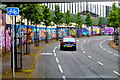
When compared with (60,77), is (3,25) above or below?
above

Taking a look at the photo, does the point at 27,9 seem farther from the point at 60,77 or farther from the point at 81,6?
the point at 81,6

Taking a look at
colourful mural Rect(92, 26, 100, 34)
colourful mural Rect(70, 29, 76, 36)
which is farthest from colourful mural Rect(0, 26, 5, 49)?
colourful mural Rect(92, 26, 100, 34)

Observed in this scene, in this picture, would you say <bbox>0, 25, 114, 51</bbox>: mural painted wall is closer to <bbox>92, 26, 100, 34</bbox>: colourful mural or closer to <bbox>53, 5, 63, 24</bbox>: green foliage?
<bbox>92, 26, 100, 34</bbox>: colourful mural

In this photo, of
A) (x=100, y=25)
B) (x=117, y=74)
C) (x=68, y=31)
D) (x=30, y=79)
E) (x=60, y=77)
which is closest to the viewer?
(x=30, y=79)

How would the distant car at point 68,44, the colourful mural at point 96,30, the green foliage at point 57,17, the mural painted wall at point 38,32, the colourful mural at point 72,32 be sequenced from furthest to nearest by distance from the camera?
the colourful mural at point 96,30
the colourful mural at point 72,32
the green foliage at point 57,17
the distant car at point 68,44
the mural painted wall at point 38,32

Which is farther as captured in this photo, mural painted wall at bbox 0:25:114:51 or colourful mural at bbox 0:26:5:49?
mural painted wall at bbox 0:25:114:51

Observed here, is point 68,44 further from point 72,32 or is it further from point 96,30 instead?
point 96,30

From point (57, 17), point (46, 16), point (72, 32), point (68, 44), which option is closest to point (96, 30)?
point (72, 32)

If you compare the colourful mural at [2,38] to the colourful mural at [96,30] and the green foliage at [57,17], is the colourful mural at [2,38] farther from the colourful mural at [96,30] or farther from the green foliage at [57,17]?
the colourful mural at [96,30]

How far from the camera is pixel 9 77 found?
14398mm

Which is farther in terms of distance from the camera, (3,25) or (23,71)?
(3,25)

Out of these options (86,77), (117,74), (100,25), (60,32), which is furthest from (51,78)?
(100,25)

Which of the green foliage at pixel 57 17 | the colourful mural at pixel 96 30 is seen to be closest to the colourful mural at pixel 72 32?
the green foliage at pixel 57 17

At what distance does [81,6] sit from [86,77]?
10814 centimetres
